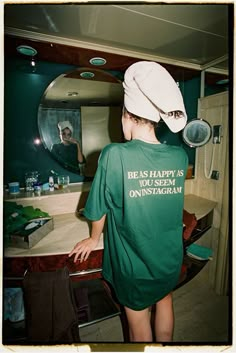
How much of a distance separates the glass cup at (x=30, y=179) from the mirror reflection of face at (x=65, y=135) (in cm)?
30

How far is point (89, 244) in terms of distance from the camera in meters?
0.91

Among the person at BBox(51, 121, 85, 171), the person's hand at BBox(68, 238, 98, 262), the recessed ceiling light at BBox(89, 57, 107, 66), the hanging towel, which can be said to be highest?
the recessed ceiling light at BBox(89, 57, 107, 66)

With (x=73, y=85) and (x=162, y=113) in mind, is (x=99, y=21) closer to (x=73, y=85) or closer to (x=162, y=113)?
(x=73, y=85)

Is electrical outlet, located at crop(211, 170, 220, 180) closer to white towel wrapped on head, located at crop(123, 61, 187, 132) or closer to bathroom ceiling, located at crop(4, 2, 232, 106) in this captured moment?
bathroom ceiling, located at crop(4, 2, 232, 106)

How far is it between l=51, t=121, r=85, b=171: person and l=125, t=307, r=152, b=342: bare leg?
3.12 feet

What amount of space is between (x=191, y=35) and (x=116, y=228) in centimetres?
126

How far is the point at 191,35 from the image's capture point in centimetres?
114

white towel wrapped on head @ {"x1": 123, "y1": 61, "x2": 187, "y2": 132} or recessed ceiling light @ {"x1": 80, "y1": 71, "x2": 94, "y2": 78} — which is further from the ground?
recessed ceiling light @ {"x1": 80, "y1": 71, "x2": 94, "y2": 78}

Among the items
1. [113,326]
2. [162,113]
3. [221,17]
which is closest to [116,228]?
[162,113]

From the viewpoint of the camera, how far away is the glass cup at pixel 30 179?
1249 millimetres

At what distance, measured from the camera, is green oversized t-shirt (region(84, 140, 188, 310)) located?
0.81 m

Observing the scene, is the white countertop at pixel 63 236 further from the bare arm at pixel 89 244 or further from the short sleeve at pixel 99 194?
the short sleeve at pixel 99 194

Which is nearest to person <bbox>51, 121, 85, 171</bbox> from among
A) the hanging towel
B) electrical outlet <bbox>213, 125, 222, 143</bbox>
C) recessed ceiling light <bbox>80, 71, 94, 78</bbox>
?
recessed ceiling light <bbox>80, 71, 94, 78</bbox>

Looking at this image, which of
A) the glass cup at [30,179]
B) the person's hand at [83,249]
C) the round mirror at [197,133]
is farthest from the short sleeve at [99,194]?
the round mirror at [197,133]
